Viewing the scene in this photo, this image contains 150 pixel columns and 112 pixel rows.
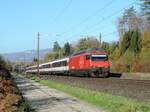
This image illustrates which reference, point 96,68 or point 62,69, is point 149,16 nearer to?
point 62,69

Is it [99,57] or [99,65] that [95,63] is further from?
[99,57]

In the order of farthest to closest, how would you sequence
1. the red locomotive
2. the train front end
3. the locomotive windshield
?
the locomotive windshield, the red locomotive, the train front end

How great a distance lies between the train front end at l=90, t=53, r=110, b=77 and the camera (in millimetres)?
53500

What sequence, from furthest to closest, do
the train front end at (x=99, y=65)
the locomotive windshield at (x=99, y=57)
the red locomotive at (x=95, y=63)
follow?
the locomotive windshield at (x=99, y=57) < the red locomotive at (x=95, y=63) < the train front end at (x=99, y=65)

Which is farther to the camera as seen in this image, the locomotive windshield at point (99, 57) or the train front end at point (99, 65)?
the locomotive windshield at point (99, 57)

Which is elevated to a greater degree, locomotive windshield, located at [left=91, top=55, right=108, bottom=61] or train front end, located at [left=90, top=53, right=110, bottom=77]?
locomotive windshield, located at [left=91, top=55, right=108, bottom=61]

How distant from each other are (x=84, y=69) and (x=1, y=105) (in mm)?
43401

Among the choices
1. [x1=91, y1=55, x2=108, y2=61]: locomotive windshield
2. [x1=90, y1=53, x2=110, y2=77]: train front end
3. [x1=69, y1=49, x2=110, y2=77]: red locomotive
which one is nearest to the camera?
[x1=90, y1=53, x2=110, y2=77]: train front end

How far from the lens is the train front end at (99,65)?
53.5 m

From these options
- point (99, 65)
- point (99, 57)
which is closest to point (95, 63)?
point (99, 65)

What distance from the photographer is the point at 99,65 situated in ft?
177

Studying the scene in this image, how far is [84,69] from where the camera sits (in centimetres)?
5628

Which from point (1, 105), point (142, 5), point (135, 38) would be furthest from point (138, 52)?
point (1, 105)

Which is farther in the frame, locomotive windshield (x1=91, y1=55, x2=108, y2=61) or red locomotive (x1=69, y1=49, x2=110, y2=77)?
locomotive windshield (x1=91, y1=55, x2=108, y2=61)
